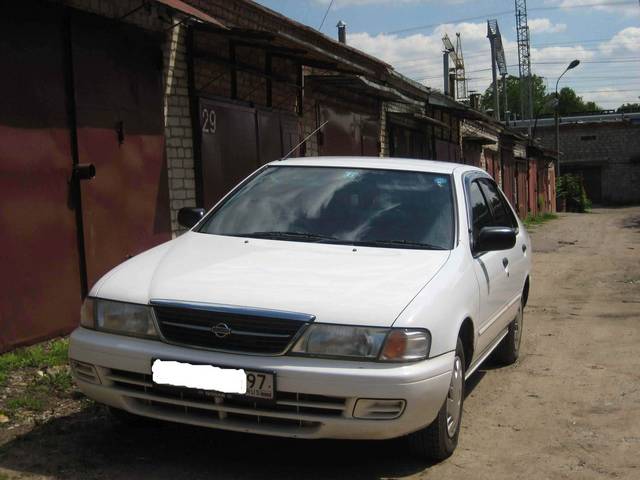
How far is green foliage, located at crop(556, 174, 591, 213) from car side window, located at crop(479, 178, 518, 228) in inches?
1712

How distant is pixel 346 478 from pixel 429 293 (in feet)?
3.22

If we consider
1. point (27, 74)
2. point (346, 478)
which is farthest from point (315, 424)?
point (27, 74)

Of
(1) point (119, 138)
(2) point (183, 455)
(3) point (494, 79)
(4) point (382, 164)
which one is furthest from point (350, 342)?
(3) point (494, 79)

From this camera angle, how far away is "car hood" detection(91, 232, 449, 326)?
346 centimetres

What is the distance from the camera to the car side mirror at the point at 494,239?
451 cm

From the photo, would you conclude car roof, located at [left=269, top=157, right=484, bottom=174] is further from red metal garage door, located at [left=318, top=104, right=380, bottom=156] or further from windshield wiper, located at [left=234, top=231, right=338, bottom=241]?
red metal garage door, located at [left=318, top=104, right=380, bottom=156]

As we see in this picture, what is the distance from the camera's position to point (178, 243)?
4484mm

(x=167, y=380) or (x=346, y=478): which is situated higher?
(x=167, y=380)

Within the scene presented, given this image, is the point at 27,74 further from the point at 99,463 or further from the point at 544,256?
the point at 544,256

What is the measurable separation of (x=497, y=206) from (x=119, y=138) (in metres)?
3.61

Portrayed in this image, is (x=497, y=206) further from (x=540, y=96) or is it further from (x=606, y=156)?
(x=540, y=96)

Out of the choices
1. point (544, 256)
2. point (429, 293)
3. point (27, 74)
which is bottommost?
point (544, 256)

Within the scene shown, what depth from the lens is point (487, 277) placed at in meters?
4.71

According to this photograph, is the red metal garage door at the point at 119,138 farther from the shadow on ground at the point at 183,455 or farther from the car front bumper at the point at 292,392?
the car front bumper at the point at 292,392
